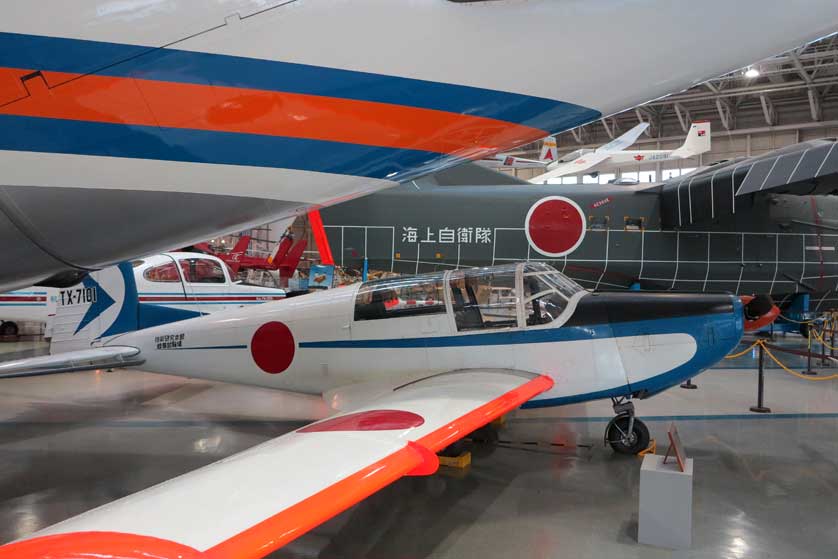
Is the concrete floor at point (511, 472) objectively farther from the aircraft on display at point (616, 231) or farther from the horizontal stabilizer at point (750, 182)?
the horizontal stabilizer at point (750, 182)

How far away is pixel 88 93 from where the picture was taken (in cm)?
170

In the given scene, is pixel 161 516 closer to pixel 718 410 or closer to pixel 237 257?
pixel 718 410

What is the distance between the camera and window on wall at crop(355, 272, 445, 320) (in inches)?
210

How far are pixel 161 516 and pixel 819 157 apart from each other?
30.4 ft

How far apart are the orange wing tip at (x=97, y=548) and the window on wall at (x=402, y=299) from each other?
12.2ft

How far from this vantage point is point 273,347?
5715 mm

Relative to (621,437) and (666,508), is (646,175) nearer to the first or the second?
(621,437)

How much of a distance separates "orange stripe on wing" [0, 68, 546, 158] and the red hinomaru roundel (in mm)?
7630

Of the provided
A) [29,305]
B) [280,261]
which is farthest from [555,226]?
[280,261]

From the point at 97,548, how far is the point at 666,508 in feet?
10.6

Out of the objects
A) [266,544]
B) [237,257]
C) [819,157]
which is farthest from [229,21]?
[237,257]

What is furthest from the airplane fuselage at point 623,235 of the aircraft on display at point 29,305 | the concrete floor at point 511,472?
the aircraft on display at point 29,305

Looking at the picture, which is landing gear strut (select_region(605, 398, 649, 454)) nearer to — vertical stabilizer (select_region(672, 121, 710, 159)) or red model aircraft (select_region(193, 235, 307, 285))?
red model aircraft (select_region(193, 235, 307, 285))

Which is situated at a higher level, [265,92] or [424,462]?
[265,92]
